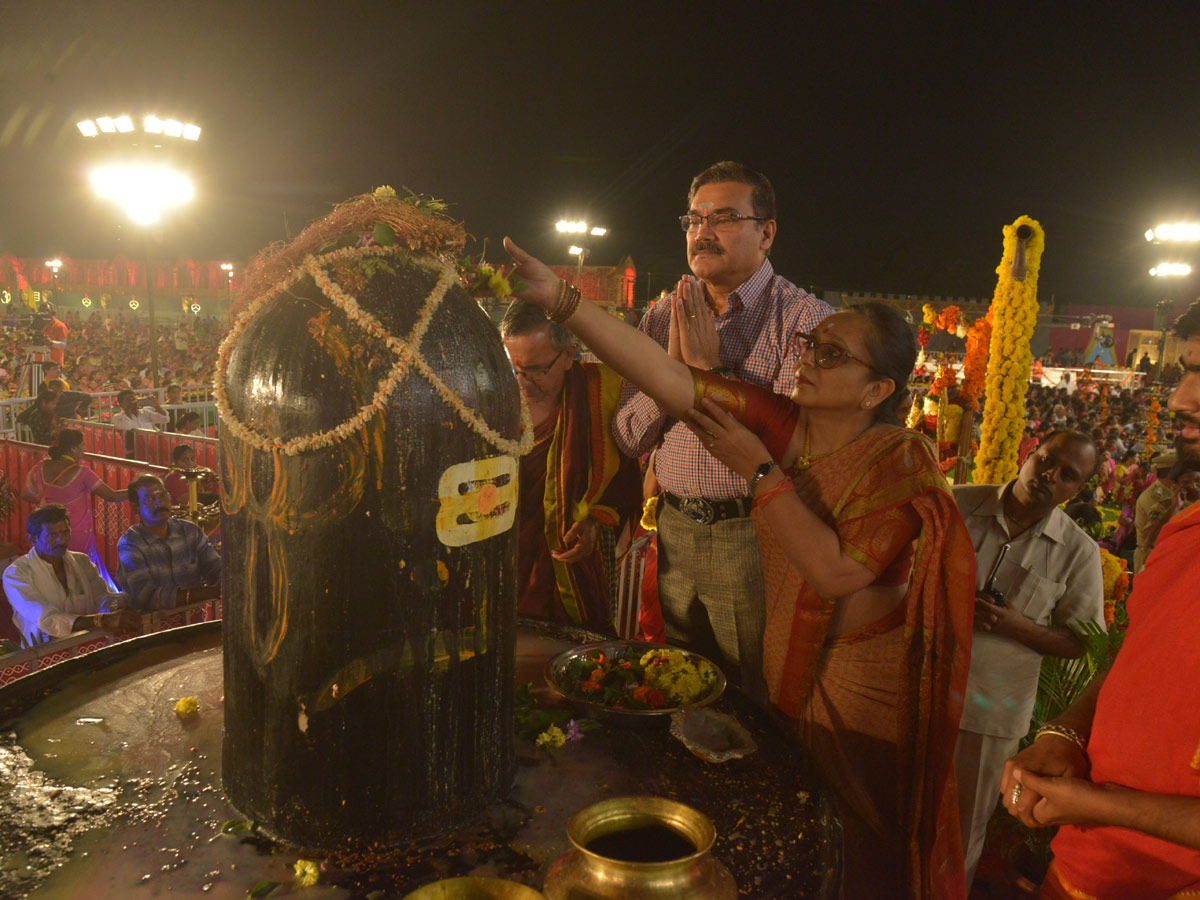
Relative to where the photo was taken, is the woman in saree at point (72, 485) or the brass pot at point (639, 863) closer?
the brass pot at point (639, 863)

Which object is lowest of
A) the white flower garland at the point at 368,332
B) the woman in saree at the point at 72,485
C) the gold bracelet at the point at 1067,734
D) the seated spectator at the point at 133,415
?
the woman in saree at the point at 72,485

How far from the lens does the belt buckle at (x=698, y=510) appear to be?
3.11m

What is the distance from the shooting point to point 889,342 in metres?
2.31

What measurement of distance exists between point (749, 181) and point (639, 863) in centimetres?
266

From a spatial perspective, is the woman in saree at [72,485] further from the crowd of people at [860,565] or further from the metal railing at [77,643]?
the crowd of people at [860,565]

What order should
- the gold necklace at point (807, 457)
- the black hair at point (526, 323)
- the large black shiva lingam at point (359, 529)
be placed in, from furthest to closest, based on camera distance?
the black hair at point (526, 323), the gold necklace at point (807, 457), the large black shiva lingam at point (359, 529)

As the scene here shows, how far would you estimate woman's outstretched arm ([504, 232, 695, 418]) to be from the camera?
2.19 m

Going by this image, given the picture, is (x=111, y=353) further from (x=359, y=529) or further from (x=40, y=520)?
(x=359, y=529)

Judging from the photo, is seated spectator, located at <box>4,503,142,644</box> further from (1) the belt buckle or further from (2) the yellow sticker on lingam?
(2) the yellow sticker on lingam

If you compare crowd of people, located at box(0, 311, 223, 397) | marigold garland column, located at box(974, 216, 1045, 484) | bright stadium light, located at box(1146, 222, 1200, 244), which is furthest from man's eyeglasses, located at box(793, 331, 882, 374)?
bright stadium light, located at box(1146, 222, 1200, 244)

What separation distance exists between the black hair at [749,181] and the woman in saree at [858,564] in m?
0.98

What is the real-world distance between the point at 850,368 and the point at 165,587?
5.10 meters

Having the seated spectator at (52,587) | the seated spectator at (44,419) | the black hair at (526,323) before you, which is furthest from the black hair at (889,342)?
the seated spectator at (44,419)

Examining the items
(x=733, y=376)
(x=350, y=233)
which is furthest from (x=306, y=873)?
(x=733, y=376)
